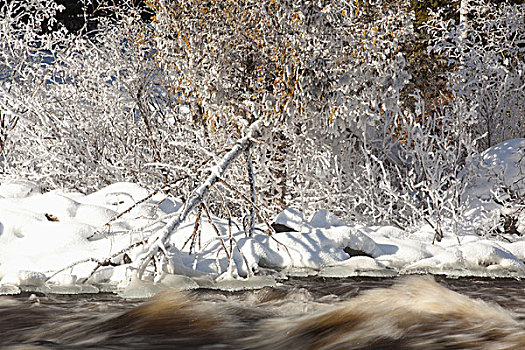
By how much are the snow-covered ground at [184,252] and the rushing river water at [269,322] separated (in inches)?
17.3

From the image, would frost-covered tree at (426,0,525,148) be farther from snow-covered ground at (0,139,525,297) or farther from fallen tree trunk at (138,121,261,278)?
fallen tree trunk at (138,121,261,278)

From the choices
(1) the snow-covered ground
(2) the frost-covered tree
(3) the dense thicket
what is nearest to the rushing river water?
(1) the snow-covered ground

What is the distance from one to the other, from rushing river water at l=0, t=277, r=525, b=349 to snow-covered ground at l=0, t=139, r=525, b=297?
1.44ft

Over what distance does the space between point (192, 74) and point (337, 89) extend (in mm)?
1996

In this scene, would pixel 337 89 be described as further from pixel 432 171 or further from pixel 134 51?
pixel 134 51

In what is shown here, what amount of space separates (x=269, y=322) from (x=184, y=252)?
202 centimetres

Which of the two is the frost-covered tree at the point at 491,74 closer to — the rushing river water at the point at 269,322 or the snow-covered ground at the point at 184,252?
the snow-covered ground at the point at 184,252

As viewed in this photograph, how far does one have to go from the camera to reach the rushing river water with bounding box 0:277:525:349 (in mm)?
2752

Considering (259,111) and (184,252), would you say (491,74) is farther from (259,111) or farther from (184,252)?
(184,252)

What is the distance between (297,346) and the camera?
109 inches

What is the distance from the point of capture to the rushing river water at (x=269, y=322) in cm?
275

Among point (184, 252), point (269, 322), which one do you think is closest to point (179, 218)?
point (184, 252)

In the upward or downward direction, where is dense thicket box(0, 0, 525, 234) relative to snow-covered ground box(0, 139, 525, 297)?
upward

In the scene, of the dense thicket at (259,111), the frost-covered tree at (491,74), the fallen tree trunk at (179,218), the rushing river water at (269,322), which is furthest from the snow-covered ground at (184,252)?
the frost-covered tree at (491,74)
